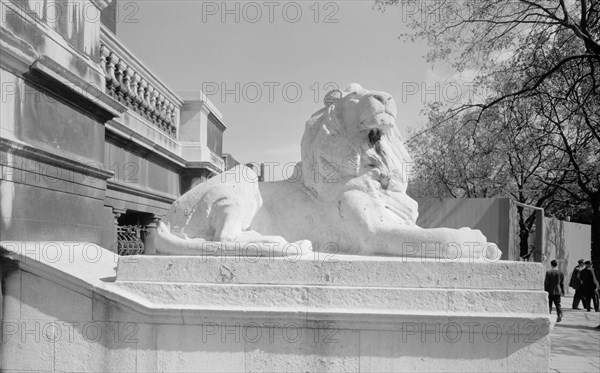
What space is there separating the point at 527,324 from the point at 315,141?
231 centimetres

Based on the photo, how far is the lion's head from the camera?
4.34m

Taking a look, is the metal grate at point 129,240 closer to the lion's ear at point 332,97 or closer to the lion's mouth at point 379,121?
the lion's ear at point 332,97


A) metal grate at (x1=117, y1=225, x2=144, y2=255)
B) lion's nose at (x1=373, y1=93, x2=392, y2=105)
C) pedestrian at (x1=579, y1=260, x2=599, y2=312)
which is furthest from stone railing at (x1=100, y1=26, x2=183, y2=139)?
pedestrian at (x1=579, y1=260, x2=599, y2=312)

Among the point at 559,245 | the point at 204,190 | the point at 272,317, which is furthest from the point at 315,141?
the point at 559,245

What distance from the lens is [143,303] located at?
3.71 meters

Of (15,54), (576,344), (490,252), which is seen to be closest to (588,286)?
(576,344)

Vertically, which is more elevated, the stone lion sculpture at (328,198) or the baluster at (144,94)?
the baluster at (144,94)

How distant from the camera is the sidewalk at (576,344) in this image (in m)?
6.45

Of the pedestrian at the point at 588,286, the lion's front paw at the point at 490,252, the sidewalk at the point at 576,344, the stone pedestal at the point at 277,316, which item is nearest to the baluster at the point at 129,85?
the stone pedestal at the point at 277,316

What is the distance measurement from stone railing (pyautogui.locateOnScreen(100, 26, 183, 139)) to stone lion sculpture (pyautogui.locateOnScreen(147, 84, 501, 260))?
373 centimetres

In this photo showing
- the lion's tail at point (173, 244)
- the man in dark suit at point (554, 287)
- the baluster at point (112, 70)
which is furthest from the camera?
the man in dark suit at point (554, 287)

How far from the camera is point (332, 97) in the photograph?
457 cm

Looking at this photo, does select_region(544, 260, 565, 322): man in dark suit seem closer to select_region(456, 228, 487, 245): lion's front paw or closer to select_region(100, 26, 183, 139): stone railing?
select_region(456, 228, 487, 245): lion's front paw

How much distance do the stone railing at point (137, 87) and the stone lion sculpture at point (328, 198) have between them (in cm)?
373
